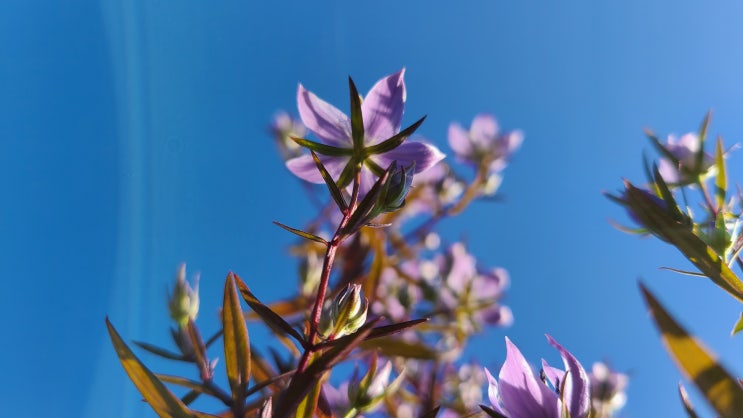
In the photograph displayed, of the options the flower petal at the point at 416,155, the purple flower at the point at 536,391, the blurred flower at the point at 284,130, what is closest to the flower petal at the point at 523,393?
the purple flower at the point at 536,391

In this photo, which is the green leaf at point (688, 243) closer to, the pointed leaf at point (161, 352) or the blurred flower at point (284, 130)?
the pointed leaf at point (161, 352)

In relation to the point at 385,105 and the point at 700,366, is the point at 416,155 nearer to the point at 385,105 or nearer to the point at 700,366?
the point at 385,105

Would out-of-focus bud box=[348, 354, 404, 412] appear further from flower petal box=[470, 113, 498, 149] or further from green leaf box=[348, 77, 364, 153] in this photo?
flower petal box=[470, 113, 498, 149]

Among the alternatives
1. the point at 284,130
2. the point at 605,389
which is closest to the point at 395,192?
the point at 605,389

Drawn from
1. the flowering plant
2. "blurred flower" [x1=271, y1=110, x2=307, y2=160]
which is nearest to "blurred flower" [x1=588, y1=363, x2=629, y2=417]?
the flowering plant

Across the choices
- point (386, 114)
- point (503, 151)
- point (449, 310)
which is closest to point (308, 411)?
point (386, 114)

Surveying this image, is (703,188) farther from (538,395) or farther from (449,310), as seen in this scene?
(449,310)
